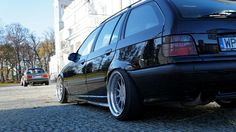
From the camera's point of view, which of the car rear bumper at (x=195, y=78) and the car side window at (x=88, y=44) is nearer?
the car rear bumper at (x=195, y=78)

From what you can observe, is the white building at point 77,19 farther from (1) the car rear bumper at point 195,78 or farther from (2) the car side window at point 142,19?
(1) the car rear bumper at point 195,78

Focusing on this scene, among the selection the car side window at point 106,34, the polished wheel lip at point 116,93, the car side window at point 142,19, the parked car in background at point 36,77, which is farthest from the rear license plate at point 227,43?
the parked car in background at point 36,77

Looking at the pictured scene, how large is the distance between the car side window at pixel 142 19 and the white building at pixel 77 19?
27.4 m

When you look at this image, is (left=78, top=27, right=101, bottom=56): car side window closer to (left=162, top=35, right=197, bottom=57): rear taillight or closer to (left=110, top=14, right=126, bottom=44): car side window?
(left=110, top=14, right=126, bottom=44): car side window

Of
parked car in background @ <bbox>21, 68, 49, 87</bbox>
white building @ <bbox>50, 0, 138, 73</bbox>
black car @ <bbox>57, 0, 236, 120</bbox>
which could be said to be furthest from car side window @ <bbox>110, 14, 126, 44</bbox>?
white building @ <bbox>50, 0, 138, 73</bbox>

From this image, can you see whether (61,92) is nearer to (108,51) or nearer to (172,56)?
(108,51)

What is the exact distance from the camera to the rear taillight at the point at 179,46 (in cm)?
403

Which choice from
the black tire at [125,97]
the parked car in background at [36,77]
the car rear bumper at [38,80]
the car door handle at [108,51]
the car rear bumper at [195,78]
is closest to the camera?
the car rear bumper at [195,78]

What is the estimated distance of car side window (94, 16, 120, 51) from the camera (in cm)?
568

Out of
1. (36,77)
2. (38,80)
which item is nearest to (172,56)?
(38,80)

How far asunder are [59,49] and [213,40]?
2253 inches

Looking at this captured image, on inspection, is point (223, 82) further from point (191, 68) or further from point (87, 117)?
point (87, 117)

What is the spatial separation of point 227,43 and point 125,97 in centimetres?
137

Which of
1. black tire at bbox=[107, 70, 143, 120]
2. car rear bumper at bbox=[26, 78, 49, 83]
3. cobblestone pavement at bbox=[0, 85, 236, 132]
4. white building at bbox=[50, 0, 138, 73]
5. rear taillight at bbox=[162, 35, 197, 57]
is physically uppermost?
white building at bbox=[50, 0, 138, 73]
